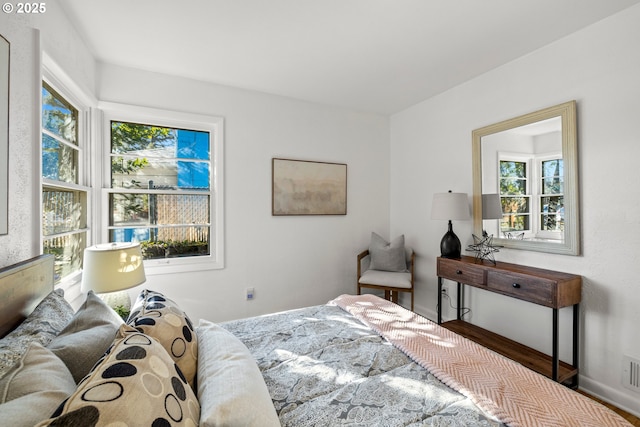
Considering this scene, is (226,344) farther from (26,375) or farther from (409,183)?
(409,183)

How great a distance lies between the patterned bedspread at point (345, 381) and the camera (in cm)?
101

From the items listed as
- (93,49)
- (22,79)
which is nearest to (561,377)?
(22,79)

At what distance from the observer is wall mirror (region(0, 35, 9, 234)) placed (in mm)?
1232

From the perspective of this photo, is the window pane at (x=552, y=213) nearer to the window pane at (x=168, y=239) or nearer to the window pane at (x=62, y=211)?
the window pane at (x=168, y=239)

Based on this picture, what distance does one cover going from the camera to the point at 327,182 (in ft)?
11.6

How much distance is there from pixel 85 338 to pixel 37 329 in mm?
223

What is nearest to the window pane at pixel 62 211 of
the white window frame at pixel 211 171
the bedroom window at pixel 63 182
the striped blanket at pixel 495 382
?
the bedroom window at pixel 63 182

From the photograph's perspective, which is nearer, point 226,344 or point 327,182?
point 226,344

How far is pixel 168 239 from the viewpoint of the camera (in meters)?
2.91

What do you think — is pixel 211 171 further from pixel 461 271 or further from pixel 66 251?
pixel 461 271

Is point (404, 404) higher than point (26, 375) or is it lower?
lower

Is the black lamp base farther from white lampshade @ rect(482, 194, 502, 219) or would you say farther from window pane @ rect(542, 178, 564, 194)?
window pane @ rect(542, 178, 564, 194)

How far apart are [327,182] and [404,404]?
2707mm

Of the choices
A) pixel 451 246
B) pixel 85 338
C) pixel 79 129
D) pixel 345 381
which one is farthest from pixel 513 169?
pixel 79 129
